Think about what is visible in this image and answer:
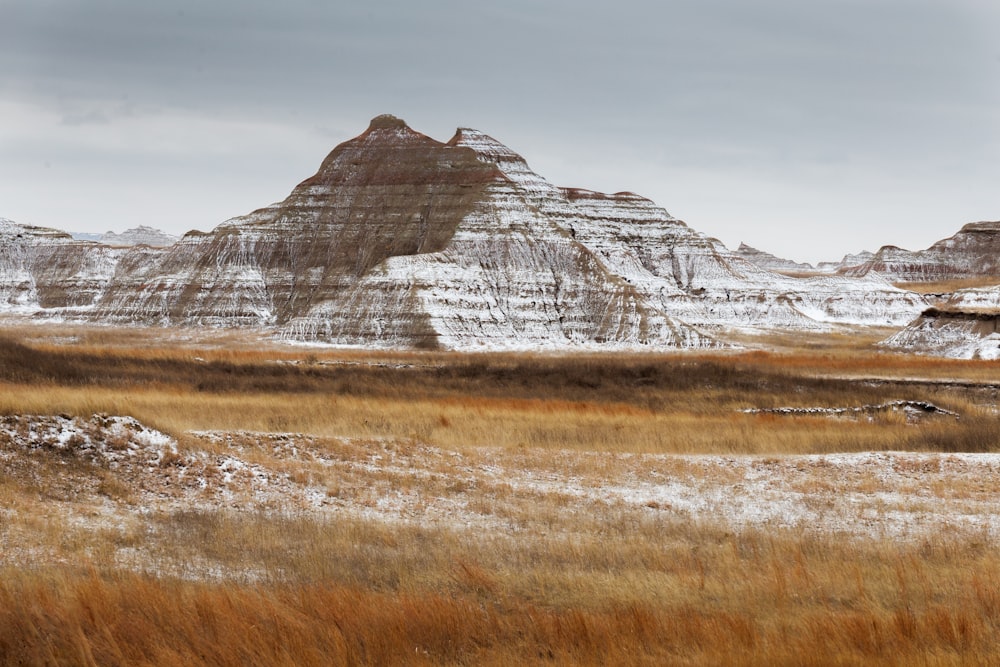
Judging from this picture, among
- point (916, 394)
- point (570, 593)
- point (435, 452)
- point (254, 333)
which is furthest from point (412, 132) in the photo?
point (570, 593)

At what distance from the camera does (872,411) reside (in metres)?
27.3

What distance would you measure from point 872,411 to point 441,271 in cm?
5379

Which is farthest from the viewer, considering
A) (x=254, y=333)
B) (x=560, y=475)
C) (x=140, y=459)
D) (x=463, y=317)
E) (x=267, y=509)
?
(x=254, y=333)

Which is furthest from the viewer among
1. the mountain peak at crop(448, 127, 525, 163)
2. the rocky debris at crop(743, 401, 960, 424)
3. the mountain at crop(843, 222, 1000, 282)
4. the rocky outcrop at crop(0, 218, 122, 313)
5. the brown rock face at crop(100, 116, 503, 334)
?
the mountain at crop(843, 222, 1000, 282)

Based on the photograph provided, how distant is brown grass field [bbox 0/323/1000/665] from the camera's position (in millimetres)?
6613

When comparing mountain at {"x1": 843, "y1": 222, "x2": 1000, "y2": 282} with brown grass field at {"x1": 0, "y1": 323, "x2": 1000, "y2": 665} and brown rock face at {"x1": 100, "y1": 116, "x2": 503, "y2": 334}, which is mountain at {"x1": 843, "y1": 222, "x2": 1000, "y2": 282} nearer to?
brown rock face at {"x1": 100, "y1": 116, "x2": 503, "y2": 334}

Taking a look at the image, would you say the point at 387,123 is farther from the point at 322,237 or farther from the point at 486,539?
the point at 486,539

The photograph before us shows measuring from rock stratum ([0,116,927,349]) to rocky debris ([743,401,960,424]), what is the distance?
41.7 meters

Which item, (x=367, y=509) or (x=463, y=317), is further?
(x=463, y=317)

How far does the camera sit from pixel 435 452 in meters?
16.7

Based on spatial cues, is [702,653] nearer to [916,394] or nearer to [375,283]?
[916,394]

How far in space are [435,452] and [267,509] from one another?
17.9 feet

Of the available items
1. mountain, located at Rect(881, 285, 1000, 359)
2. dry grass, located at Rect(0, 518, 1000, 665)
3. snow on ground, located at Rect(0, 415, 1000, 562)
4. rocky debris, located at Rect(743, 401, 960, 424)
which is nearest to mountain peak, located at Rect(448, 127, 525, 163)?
mountain, located at Rect(881, 285, 1000, 359)

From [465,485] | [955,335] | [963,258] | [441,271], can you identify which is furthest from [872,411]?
[963,258]
